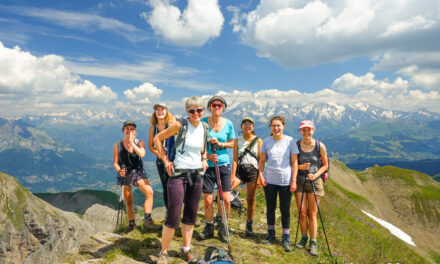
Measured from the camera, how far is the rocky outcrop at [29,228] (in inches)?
2273

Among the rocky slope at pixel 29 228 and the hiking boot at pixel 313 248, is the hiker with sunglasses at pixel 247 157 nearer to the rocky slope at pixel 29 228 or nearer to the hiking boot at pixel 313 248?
the hiking boot at pixel 313 248

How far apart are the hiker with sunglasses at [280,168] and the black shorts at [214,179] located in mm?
1059

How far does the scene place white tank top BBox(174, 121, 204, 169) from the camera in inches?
200

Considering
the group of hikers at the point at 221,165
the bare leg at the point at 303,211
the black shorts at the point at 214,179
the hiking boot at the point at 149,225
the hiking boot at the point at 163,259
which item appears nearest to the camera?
the hiking boot at the point at 163,259

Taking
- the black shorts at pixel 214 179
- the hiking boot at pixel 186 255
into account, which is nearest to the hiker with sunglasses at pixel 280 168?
the black shorts at pixel 214 179

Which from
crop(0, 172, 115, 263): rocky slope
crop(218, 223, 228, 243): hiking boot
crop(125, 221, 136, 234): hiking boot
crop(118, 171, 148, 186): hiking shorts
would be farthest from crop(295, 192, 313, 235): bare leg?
crop(0, 172, 115, 263): rocky slope

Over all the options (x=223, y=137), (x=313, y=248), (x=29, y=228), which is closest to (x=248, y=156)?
(x=223, y=137)

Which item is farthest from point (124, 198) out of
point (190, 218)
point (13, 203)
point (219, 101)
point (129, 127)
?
Result: point (13, 203)

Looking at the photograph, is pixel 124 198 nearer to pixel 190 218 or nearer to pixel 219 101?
pixel 190 218

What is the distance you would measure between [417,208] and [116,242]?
5893 centimetres

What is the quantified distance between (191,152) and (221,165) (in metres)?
1.67

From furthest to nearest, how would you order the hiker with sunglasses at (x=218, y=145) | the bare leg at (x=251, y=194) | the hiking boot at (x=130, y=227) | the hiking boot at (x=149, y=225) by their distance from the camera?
the bare leg at (x=251, y=194) < the hiking boot at (x=130, y=227) < the hiking boot at (x=149, y=225) < the hiker with sunglasses at (x=218, y=145)

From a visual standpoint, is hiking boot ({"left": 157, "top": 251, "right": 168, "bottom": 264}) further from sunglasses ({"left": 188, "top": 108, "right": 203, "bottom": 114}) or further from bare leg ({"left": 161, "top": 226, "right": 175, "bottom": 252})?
sunglasses ({"left": 188, "top": 108, "right": 203, "bottom": 114})

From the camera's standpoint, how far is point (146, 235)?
712 centimetres
